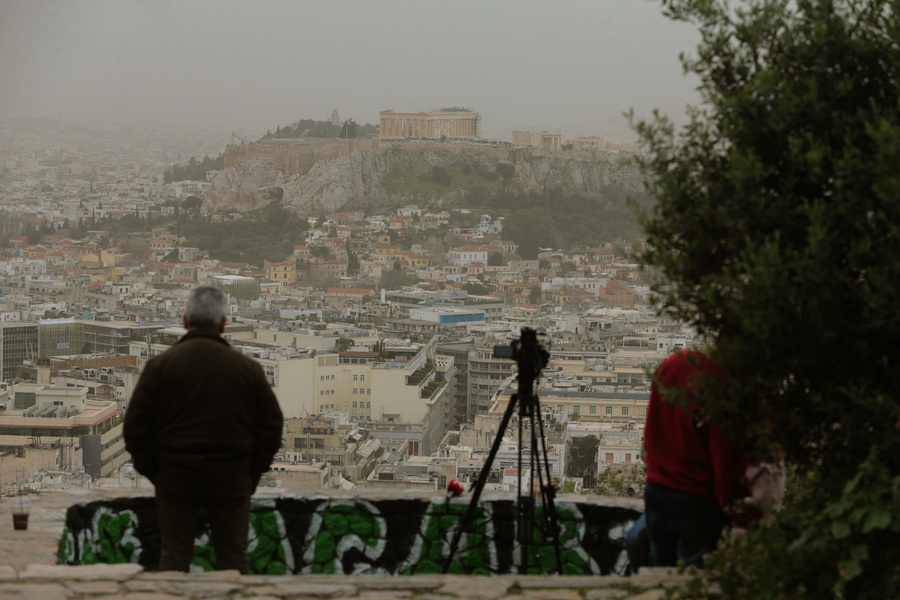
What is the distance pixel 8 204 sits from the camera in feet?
198

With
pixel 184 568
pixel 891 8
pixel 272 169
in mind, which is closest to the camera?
pixel 891 8

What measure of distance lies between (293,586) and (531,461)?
777 millimetres

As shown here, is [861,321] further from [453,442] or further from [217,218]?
[217,218]

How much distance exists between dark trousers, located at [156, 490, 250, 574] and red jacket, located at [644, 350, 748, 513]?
82cm

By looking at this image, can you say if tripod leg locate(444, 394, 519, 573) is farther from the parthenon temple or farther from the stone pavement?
the parthenon temple

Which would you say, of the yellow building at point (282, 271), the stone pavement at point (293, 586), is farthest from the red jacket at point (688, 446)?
the yellow building at point (282, 271)

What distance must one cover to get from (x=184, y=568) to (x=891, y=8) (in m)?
1.66

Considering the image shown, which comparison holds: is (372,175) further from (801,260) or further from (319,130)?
(801,260)

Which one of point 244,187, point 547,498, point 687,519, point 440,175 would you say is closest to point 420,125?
point 440,175

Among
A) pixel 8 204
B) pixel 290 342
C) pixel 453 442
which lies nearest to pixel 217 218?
pixel 8 204

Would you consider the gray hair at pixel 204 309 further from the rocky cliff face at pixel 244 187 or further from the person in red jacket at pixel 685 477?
the rocky cliff face at pixel 244 187

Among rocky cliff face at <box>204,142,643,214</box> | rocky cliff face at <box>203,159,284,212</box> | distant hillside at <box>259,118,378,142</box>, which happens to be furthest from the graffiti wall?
distant hillside at <box>259,118,378,142</box>

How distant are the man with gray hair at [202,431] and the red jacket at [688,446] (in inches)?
29.2

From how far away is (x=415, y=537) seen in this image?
2.65m
